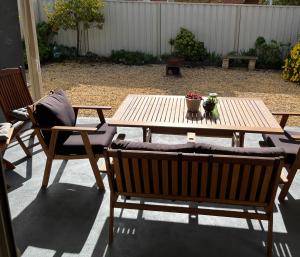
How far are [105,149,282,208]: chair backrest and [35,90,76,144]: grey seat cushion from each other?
3.37ft

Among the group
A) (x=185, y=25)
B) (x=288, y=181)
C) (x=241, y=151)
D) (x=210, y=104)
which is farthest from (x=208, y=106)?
(x=185, y=25)

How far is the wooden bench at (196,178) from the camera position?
7.89ft

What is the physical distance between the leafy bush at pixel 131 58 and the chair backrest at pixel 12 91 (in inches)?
204

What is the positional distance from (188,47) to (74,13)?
3167mm

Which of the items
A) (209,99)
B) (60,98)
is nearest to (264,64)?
(209,99)

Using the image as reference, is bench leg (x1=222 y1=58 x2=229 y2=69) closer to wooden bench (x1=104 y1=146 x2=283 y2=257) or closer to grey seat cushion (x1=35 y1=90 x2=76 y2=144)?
grey seat cushion (x1=35 y1=90 x2=76 y2=144)

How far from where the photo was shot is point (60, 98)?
12.2 feet

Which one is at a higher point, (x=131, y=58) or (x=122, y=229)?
(x=131, y=58)

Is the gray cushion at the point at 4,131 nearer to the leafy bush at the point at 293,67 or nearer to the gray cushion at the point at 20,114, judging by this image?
the gray cushion at the point at 20,114

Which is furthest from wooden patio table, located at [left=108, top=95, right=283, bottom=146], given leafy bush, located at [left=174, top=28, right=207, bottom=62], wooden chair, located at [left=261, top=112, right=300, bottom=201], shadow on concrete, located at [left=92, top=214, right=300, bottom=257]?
leafy bush, located at [left=174, top=28, right=207, bottom=62]

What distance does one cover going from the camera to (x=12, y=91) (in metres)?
4.48

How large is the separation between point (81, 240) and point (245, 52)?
7.98 meters

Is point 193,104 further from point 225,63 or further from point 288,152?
point 225,63

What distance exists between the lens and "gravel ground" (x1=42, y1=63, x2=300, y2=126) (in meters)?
6.94
